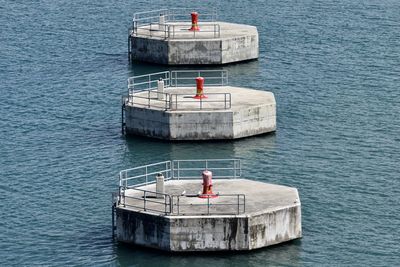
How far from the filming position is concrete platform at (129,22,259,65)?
4990 inches

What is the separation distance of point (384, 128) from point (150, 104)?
623 inches

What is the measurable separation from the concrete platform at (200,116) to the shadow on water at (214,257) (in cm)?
2146

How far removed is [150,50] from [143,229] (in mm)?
47748

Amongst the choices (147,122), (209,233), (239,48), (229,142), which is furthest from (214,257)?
(239,48)

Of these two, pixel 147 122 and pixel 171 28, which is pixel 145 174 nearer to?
pixel 147 122

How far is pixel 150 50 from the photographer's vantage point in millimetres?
128625

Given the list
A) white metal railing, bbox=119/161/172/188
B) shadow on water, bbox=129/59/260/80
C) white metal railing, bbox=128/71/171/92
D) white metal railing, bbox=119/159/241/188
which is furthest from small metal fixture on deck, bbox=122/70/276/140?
shadow on water, bbox=129/59/260/80

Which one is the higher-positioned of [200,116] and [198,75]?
[200,116]

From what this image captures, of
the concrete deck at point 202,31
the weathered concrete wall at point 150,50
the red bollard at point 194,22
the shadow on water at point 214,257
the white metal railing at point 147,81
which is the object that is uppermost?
the red bollard at point 194,22

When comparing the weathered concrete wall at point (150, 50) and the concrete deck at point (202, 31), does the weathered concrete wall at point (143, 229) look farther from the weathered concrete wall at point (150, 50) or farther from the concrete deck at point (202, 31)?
the concrete deck at point (202, 31)

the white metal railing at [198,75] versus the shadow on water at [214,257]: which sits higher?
the white metal railing at [198,75]

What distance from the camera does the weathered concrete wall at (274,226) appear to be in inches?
3221

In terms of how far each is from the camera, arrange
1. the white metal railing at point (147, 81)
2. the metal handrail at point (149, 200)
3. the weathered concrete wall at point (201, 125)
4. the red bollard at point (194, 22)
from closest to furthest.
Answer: the metal handrail at point (149, 200), the weathered concrete wall at point (201, 125), the white metal railing at point (147, 81), the red bollard at point (194, 22)

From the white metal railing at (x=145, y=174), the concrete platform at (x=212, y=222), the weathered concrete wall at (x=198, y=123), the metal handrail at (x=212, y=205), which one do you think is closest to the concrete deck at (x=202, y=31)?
the weathered concrete wall at (x=198, y=123)
